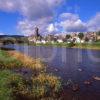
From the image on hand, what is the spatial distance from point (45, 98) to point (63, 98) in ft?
7.72

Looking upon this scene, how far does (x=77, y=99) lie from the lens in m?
24.0

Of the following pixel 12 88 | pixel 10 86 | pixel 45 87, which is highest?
pixel 10 86

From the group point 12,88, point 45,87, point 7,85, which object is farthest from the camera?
point 45,87

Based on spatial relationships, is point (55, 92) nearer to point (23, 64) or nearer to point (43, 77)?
point (43, 77)

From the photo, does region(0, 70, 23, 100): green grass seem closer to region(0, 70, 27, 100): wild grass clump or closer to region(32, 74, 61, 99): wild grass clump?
region(0, 70, 27, 100): wild grass clump

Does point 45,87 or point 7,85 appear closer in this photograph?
point 7,85

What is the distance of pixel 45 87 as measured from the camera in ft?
83.6

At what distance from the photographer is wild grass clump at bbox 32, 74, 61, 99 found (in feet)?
75.5

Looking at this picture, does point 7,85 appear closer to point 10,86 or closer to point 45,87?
point 10,86

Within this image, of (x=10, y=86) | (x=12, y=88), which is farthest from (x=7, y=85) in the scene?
(x=12, y=88)

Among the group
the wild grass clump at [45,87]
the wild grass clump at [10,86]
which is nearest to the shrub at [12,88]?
the wild grass clump at [10,86]

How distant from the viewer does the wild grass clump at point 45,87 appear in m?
23.0

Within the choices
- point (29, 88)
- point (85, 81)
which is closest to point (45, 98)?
point (29, 88)

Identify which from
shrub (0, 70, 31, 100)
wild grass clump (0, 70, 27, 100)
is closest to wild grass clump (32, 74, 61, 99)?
shrub (0, 70, 31, 100)
